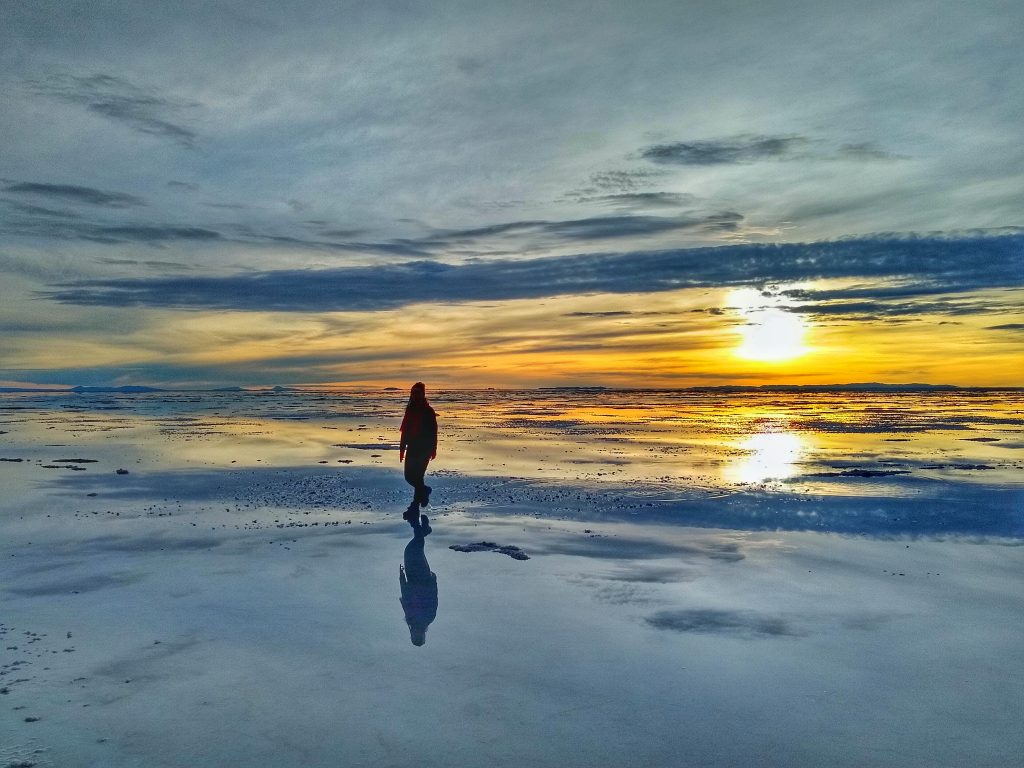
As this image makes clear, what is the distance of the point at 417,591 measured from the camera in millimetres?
9039

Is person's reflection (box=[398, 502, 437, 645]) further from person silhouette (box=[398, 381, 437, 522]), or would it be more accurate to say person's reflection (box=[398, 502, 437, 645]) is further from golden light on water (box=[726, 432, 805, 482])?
golden light on water (box=[726, 432, 805, 482])

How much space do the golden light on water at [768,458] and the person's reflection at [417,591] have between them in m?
10.7

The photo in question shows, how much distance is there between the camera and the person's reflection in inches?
305

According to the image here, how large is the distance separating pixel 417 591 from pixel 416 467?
20.2 feet

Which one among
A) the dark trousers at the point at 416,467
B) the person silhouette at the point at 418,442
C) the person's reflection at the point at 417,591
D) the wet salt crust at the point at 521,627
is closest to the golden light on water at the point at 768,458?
the wet salt crust at the point at 521,627

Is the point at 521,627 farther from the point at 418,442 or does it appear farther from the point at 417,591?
the point at 418,442

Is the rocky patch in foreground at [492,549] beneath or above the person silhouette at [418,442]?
beneath

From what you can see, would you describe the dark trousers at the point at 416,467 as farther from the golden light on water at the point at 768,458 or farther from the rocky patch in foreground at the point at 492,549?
the golden light on water at the point at 768,458

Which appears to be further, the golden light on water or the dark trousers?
the golden light on water

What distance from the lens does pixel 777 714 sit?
566 centimetres

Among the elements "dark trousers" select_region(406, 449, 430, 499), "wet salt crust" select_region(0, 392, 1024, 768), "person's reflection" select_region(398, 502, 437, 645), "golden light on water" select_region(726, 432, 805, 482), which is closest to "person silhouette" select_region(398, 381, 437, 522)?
"dark trousers" select_region(406, 449, 430, 499)

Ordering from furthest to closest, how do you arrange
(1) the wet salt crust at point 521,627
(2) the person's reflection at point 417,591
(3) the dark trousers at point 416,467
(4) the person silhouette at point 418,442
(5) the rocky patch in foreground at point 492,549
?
(4) the person silhouette at point 418,442 → (3) the dark trousers at point 416,467 → (5) the rocky patch in foreground at point 492,549 → (2) the person's reflection at point 417,591 → (1) the wet salt crust at point 521,627

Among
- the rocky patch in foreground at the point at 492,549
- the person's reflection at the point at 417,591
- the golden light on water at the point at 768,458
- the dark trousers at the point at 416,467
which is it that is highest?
the dark trousers at the point at 416,467

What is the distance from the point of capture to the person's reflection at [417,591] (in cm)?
774
